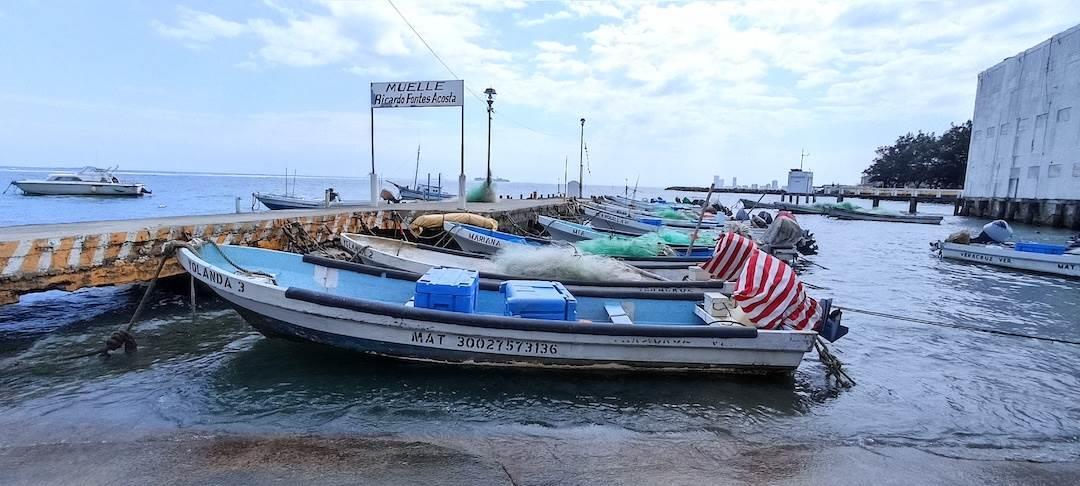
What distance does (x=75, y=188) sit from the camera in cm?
5522

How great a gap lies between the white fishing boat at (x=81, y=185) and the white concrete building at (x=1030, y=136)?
8727cm

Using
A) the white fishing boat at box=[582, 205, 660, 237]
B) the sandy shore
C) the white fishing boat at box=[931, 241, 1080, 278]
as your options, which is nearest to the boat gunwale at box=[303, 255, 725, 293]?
the sandy shore

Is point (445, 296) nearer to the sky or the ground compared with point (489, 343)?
nearer to the sky

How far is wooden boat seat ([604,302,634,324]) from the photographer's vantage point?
739cm

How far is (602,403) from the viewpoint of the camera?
6316 mm

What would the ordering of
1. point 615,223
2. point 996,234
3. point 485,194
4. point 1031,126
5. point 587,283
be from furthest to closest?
point 1031,126 → point 485,194 → point 615,223 → point 996,234 → point 587,283

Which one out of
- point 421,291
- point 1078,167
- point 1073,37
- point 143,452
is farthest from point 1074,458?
point 1073,37

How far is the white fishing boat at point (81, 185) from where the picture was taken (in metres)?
55.1

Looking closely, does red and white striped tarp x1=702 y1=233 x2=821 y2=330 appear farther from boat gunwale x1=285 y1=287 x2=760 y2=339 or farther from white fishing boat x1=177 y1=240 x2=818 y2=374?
boat gunwale x1=285 y1=287 x2=760 y2=339

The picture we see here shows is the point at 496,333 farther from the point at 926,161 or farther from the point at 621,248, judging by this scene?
the point at 926,161

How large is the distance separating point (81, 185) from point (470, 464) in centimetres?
7005

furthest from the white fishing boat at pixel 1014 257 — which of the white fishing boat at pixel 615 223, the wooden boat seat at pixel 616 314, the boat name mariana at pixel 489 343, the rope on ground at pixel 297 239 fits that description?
the rope on ground at pixel 297 239

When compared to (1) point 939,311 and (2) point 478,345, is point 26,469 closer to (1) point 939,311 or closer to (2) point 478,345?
(2) point 478,345

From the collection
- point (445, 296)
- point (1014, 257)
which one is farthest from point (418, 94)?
point (1014, 257)
